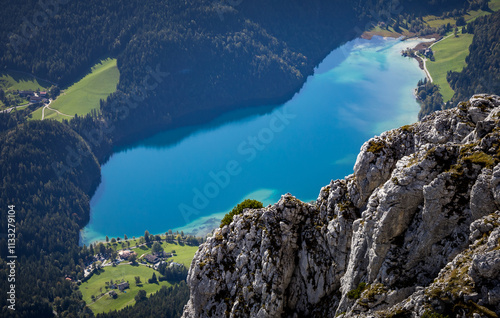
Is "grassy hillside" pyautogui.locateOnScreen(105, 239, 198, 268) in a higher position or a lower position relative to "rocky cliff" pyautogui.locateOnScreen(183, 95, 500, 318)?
higher

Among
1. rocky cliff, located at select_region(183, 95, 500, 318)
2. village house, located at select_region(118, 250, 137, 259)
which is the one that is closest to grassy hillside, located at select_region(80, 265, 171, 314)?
village house, located at select_region(118, 250, 137, 259)

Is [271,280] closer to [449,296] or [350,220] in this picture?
[350,220]

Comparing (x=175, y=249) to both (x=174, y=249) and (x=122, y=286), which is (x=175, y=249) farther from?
(x=122, y=286)
